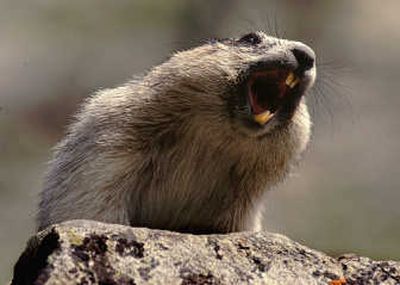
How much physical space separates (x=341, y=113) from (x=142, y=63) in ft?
9.97

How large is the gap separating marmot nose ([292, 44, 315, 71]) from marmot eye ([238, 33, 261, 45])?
37 centimetres

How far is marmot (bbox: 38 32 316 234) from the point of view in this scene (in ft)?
21.8

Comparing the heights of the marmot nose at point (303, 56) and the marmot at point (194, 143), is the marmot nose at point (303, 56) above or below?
above

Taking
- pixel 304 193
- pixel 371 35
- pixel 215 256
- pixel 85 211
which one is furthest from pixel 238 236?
pixel 371 35

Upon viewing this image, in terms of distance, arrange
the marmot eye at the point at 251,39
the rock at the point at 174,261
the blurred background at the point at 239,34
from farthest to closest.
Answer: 1. the blurred background at the point at 239,34
2. the marmot eye at the point at 251,39
3. the rock at the point at 174,261

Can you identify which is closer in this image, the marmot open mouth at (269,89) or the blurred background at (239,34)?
the marmot open mouth at (269,89)

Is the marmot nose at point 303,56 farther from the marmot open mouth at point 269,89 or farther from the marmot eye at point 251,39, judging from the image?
the marmot eye at point 251,39

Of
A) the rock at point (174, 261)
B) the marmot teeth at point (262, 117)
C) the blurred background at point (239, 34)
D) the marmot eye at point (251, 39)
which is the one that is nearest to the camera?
the rock at point (174, 261)

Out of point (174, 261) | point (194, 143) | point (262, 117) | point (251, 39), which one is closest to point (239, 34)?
point (251, 39)

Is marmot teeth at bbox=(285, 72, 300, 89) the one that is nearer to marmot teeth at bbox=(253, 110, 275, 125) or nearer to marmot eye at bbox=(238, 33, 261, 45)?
marmot teeth at bbox=(253, 110, 275, 125)

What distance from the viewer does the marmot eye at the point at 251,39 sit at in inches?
275

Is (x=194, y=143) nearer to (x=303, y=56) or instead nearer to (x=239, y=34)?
(x=303, y=56)

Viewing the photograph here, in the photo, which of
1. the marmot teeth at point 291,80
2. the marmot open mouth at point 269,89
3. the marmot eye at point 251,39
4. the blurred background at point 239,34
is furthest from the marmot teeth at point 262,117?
the blurred background at point 239,34

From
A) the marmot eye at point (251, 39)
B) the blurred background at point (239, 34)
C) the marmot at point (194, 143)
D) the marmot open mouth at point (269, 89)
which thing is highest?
the marmot eye at point (251, 39)
